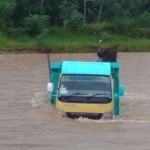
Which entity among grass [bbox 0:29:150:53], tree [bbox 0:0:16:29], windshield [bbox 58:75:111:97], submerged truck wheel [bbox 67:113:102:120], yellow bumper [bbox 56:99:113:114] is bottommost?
grass [bbox 0:29:150:53]

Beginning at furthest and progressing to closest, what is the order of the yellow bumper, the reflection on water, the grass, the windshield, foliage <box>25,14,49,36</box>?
1. foliage <box>25,14,49,36</box>
2. the grass
3. the reflection on water
4. the windshield
5. the yellow bumper

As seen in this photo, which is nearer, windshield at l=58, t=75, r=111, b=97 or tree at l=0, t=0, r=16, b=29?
windshield at l=58, t=75, r=111, b=97

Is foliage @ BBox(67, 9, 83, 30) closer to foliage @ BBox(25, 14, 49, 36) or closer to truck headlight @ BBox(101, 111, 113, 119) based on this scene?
foliage @ BBox(25, 14, 49, 36)

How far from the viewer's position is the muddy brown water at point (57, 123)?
13.4m

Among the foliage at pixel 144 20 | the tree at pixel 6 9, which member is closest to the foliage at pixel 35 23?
the tree at pixel 6 9

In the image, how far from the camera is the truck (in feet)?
50.1

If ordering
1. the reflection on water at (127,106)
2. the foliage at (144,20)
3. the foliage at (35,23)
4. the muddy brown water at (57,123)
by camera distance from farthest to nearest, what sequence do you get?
1. the foliage at (144,20)
2. the foliage at (35,23)
3. the reflection on water at (127,106)
4. the muddy brown water at (57,123)

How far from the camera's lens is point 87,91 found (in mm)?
15555

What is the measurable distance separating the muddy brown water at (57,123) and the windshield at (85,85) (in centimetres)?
65

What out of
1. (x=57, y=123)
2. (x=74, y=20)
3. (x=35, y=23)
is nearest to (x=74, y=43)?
(x=74, y=20)

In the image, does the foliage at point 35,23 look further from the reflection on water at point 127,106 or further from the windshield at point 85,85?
the windshield at point 85,85

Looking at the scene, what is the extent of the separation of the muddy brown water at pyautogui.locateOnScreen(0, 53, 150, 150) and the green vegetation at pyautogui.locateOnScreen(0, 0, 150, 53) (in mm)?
14364

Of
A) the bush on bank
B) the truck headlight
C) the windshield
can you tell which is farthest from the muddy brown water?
the bush on bank

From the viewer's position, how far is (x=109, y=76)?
15812 mm
